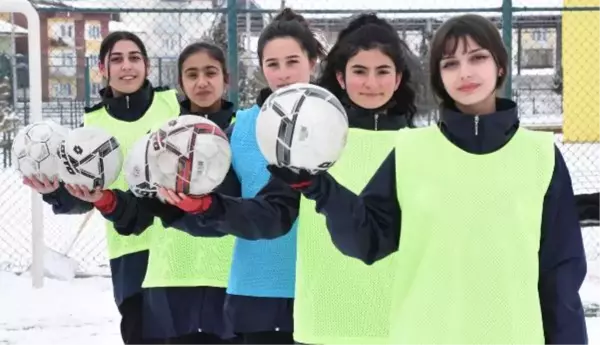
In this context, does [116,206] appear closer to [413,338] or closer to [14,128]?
[413,338]

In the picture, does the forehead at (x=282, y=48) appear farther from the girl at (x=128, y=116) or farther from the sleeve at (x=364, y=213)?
the girl at (x=128, y=116)

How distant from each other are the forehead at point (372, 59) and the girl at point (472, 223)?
1.26 feet

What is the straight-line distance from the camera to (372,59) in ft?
7.63

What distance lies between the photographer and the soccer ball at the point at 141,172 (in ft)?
6.79

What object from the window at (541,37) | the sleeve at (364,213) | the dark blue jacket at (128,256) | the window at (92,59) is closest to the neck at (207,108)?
the dark blue jacket at (128,256)

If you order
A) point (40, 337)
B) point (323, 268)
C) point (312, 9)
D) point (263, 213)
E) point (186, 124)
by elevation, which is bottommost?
point (40, 337)

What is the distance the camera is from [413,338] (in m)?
1.90

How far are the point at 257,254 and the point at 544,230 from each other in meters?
0.91

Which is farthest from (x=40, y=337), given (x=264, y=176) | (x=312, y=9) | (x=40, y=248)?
(x=264, y=176)

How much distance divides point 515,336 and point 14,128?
1008 cm

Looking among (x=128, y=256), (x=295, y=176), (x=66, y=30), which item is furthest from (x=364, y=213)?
(x=66, y=30)

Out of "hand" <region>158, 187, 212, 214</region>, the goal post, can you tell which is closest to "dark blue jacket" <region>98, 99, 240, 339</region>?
"hand" <region>158, 187, 212, 214</region>

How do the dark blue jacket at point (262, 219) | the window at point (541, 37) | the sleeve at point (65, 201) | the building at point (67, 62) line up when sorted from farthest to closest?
1. the window at point (541, 37)
2. the building at point (67, 62)
3. the sleeve at point (65, 201)
4. the dark blue jacket at point (262, 219)

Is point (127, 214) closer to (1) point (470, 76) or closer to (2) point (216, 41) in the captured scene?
(1) point (470, 76)
